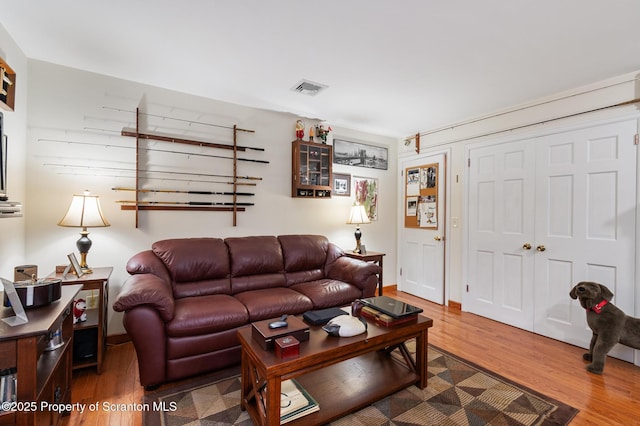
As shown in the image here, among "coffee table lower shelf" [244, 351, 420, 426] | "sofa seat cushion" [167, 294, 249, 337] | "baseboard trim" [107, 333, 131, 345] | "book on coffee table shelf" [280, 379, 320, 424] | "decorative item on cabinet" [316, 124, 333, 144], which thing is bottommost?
"baseboard trim" [107, 333, 131, 345]

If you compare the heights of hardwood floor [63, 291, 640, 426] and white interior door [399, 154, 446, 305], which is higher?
white interior door [399, 154, 446, 305]

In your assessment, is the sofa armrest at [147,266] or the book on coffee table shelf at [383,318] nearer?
the book on coffee table shelf at [383,318]

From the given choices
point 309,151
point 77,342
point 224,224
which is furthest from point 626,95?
point 77,342

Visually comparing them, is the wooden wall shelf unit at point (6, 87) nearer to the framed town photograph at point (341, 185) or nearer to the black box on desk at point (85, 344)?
the black box on desk at point (85, 344)

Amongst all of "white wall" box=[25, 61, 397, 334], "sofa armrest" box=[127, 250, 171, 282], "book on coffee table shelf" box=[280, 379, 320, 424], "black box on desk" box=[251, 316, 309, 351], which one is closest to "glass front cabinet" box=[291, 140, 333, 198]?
"white wall" box=[25, 61, 397, 334]

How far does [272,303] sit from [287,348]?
3.18 feet

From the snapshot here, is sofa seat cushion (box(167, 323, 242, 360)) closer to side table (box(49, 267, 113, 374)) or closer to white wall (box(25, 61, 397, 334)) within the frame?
side table (box(49, 267, 113, 374))

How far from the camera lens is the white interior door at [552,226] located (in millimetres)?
2576

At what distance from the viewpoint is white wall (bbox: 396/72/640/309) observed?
8.69 ft

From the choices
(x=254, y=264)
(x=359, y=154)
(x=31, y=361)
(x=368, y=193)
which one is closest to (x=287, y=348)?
(x=31, y=361)

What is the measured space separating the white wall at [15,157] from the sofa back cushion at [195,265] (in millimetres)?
923

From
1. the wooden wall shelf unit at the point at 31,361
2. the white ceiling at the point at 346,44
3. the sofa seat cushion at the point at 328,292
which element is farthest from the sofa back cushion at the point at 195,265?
the white ceiling at the point at 346,44

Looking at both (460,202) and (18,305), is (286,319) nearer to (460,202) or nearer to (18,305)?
(18,305)

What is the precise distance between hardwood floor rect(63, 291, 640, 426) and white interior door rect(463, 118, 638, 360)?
334 millimetres
